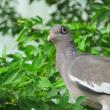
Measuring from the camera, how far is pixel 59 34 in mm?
2867

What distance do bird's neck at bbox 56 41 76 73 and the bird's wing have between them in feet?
0.27

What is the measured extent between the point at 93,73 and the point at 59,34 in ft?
0.97

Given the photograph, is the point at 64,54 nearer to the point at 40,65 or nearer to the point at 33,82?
the point at 40,65

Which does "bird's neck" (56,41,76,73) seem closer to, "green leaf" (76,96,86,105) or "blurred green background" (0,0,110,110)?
"blurred green background" (0,0,110,110)

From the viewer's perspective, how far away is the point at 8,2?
5555mm

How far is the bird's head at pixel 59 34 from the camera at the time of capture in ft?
9.34

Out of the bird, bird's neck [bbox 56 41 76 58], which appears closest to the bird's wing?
the bird

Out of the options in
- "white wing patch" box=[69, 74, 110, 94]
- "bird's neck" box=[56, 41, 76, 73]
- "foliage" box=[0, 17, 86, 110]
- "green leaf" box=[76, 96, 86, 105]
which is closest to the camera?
"foliage" box=[0, 17, 86, 110]

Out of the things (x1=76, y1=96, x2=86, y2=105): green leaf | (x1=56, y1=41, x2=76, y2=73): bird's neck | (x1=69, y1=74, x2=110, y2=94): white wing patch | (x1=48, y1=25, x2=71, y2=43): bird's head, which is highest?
(x1=48, y1=25, x2=71, y2=43): bird's head

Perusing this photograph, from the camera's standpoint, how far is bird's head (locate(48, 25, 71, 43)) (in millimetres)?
2846

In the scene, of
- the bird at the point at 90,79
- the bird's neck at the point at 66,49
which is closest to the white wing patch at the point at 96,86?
the bird at the point at 90,79

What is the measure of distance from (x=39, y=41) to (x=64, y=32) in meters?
0.59

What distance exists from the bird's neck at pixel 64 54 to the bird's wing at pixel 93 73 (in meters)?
0.08

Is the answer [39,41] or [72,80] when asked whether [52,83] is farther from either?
[39,41]
